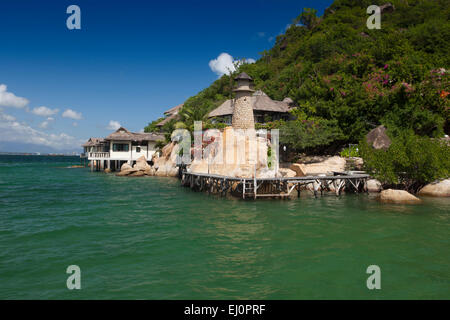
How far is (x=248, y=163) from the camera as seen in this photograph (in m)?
25.3

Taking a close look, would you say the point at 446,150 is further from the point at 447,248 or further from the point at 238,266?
the point at 238,266

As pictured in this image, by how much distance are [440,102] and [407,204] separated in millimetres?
18595

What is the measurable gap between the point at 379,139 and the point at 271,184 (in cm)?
1463

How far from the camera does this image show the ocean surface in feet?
27.6

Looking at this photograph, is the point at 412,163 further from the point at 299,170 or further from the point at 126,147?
the point at 126,147

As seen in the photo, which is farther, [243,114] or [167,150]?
[167,150]

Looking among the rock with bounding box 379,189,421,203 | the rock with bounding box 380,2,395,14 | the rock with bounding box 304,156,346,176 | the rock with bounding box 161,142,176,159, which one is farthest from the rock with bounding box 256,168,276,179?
the rock with bounding box 380,2,395,14

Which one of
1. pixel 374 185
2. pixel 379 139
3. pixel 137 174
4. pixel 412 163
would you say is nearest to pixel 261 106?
pixel 379 139

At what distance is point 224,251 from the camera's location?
11367 millimetres

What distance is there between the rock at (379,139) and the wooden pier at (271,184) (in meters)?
5.46

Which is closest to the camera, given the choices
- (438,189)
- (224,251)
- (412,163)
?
(224,251)

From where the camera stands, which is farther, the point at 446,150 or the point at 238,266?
the point at 446,150
